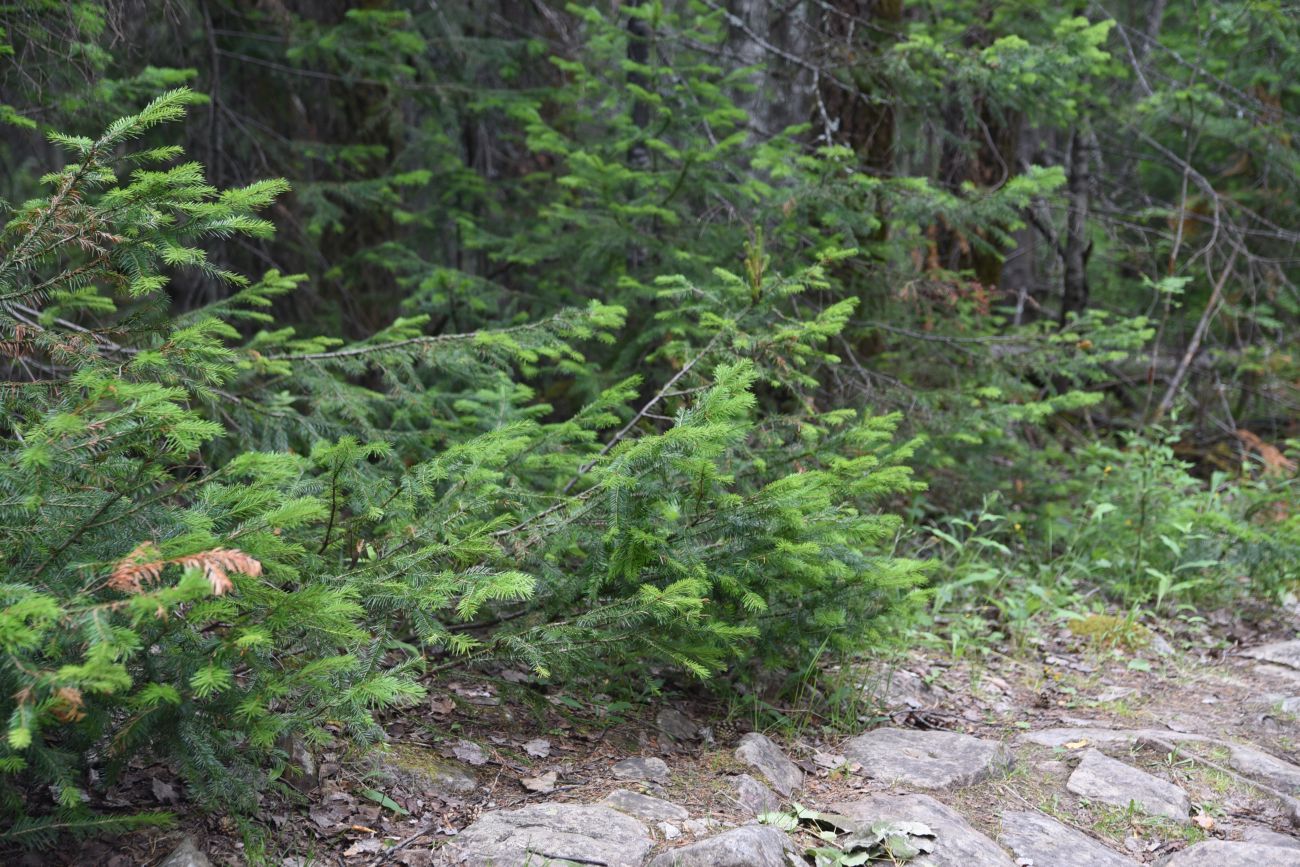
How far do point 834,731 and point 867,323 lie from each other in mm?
3396

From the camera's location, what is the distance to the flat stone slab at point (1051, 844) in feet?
10.3

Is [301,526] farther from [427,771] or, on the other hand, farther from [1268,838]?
[1268,838]

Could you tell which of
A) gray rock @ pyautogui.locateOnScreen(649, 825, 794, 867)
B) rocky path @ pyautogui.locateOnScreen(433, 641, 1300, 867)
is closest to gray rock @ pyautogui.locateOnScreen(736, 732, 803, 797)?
rocky path @ pyautogui.locateOnScreen(433, 641, 1300, 867)

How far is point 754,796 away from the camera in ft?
10.8

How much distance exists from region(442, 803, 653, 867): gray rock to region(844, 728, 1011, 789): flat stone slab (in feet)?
3.96

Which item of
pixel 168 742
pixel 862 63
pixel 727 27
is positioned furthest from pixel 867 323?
pixel 168 742

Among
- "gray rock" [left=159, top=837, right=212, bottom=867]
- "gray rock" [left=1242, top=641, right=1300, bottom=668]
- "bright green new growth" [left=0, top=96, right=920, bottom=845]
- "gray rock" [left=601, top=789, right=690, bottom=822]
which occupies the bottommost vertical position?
"gray rock" [left=1242, top=641, right=1300, bottom=668]

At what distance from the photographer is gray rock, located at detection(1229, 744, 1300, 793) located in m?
3.85

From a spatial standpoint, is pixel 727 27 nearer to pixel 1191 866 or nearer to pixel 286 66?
pixel 286 66

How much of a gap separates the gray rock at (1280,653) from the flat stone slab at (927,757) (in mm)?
2467

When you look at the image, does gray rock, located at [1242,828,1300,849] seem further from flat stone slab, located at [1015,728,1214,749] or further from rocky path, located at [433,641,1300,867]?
flat stone slab, located at [1015,728,1214,749]

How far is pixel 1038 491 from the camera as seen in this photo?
7.11m

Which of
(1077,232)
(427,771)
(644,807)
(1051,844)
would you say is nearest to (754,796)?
(644,807)

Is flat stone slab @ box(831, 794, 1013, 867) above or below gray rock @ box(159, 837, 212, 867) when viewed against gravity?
below
